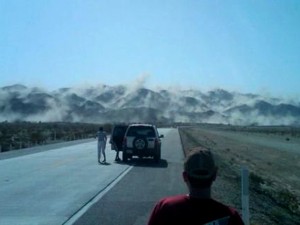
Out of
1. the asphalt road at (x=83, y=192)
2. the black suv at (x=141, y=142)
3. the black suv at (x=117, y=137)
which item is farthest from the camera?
the black suv at (x=117, y=137)

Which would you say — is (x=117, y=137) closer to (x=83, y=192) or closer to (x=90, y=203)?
(x=83, y=192)

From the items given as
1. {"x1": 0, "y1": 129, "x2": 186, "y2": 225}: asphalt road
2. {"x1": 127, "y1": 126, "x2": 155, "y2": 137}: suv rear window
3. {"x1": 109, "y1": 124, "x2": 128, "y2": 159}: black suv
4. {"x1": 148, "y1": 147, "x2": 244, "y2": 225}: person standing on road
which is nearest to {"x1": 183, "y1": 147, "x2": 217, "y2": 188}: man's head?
{"x1": 148, "y1": 147, "x2": 244, "y2": 225}: person standing on road

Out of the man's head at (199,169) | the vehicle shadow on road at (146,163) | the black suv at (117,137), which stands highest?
the black suv at (117,137)

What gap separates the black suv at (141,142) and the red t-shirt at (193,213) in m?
24.1

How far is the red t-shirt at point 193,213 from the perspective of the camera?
3816 mm

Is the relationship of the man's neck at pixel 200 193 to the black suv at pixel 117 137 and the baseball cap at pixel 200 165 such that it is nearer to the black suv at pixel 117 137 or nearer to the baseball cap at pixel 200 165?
the baseball cap at pixel 200 165

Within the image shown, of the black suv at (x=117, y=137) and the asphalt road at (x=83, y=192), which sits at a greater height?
the black suv at (x=117, y=137)

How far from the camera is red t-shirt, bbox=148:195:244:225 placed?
3.82 m

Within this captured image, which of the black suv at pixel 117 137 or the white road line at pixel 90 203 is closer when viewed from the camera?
the white road line at pixel 90 203

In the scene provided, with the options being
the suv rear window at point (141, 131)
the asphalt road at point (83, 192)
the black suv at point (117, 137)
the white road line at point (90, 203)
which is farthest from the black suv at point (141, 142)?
the white road line at point (90, 203)

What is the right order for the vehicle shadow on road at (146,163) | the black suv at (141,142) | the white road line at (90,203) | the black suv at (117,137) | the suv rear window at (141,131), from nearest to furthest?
1. the white road line at (90,203)
2. the vehicle shadow on road at (146,163)
3. the black suv at (141,142)
4. the suv rear window at (141,131)
5. the black suv at (117,137)

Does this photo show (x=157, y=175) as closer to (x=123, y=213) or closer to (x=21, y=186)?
(x=21, y=186)

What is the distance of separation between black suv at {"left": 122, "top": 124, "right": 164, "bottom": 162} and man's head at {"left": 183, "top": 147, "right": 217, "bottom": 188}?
2403 cm

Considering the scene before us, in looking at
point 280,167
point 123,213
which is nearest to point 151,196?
point 123,213
